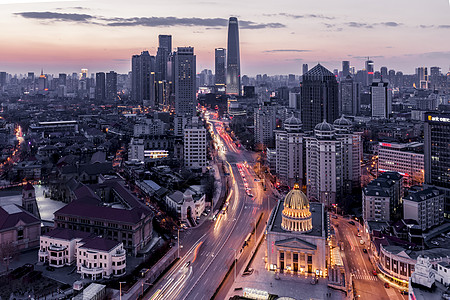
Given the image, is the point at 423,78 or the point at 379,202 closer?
the point at 379,202

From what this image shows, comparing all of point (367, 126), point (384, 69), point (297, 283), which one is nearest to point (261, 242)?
point (297, 283)

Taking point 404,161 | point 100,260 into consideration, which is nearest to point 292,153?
point 404,161

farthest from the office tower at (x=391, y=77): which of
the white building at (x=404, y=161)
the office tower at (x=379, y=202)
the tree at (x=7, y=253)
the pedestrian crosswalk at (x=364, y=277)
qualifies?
the tree at (x=7, y=253)

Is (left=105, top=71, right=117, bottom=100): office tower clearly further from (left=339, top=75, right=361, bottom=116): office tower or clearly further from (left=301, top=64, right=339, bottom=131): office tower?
(left=301, top=64, right=339, bottom=131): office tower

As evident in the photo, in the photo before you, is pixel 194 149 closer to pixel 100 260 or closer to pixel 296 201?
pixel 296 201

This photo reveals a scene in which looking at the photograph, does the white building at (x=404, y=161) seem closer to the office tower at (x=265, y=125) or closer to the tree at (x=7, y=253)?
the office tower at (x=265, y=125)

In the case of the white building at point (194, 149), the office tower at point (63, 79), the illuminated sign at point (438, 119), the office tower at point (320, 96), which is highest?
the office tower at point (63, 79)
